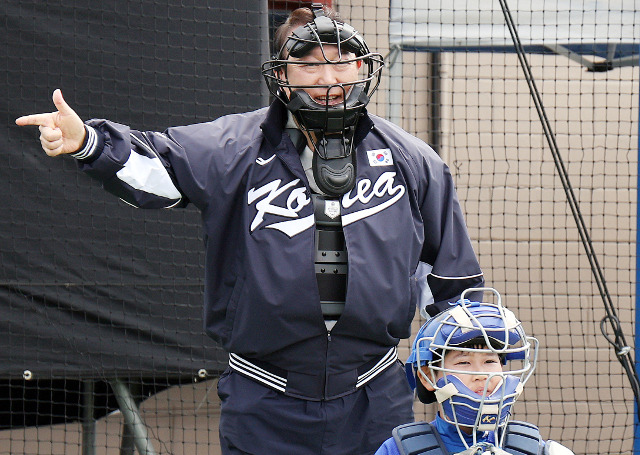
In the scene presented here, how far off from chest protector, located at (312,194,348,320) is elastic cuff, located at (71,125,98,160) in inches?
21.4

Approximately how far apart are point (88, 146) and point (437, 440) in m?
0.99

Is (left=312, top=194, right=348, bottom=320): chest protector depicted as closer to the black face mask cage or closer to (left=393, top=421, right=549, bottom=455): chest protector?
the black face mask cage

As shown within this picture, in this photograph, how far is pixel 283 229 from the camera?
7.47 ft

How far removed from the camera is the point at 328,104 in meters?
2.27

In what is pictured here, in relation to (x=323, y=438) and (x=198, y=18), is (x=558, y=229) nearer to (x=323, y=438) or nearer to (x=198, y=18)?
(x=198, y=18)

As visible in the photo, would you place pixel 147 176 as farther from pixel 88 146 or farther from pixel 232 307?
pixel 232 307

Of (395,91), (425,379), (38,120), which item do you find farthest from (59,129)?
(395,91)

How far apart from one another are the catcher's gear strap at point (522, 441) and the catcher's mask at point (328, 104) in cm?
70

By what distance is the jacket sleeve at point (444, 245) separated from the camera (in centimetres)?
240

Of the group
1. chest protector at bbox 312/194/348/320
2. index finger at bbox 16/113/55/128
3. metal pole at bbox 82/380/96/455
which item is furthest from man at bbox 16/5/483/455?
metal pole at bbox 82/380/96/455

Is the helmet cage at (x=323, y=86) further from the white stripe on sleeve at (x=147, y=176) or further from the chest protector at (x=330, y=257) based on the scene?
the white stripe on sleeve at (x=147, y=176)

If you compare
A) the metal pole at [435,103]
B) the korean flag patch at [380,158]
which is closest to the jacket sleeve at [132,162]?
the korean flag patch at [380,158]

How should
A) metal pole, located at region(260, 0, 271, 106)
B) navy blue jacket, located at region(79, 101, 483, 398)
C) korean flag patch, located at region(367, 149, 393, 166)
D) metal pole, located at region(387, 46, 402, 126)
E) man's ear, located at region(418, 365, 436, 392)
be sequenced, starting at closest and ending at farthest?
1. man's ear, located at region(418, 365, 436, 392)
2. navy blue jacket, located at region(79, 101, 483, 398)
3. korean flag patch, located at region(367, 149, 393, 166)
4. metal pole, located at region(260, 0, 271, 106)
5. metal pole, located at region(387, 46, 402, 126)

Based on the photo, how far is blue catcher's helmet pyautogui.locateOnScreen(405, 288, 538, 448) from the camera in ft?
6.17
